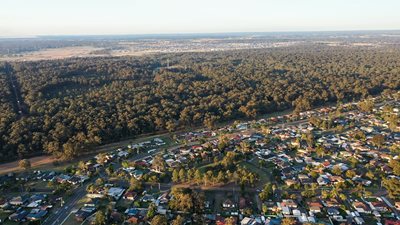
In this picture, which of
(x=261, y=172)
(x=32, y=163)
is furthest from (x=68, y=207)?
(x=261, y=172)

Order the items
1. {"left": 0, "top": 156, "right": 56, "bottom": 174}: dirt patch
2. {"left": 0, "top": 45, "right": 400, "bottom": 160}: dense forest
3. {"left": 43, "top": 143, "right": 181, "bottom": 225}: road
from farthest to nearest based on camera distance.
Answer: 1. {"left": 0, "top": 45, "right": 400, "bottom": 160}: dense forest
2. {"left": 0, "top": 156, "right": 56, "bottom": 174}: dirt patch
3. {"left": 43, "top": 143, "right": 181, "bottom": 225}: road

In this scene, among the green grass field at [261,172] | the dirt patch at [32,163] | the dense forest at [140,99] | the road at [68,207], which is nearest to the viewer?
the road at [68,207]

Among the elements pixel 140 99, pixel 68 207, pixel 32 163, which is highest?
pixel 140 99

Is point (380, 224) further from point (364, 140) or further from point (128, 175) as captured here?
point (128, 175)

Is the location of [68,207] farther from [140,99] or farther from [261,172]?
[140,99]

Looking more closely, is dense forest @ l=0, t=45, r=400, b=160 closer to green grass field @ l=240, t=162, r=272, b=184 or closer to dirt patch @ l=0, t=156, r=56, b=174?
dirt patch @ l=0, t=156, r=56, b=174

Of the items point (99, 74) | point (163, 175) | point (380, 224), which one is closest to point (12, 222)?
point (163, 175)

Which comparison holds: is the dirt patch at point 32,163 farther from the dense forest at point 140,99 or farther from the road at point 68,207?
the road at point 68,207

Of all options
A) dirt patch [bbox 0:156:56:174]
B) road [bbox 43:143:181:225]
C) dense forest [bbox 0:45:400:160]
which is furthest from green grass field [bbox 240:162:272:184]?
dirt patch [bbox 0:156:56:174]

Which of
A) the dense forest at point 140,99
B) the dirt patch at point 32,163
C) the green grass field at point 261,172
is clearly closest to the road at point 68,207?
the dense forest at point 140,99
